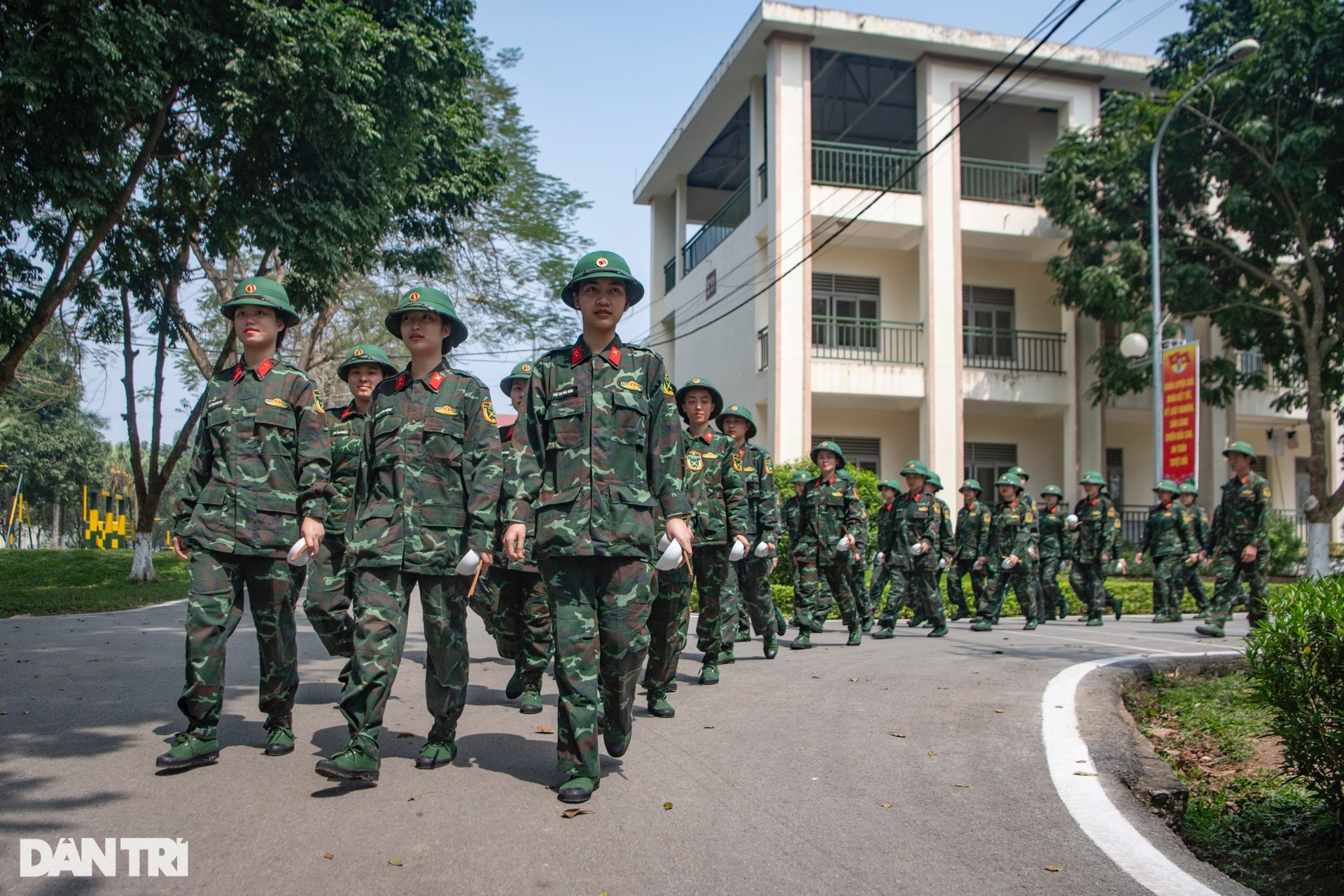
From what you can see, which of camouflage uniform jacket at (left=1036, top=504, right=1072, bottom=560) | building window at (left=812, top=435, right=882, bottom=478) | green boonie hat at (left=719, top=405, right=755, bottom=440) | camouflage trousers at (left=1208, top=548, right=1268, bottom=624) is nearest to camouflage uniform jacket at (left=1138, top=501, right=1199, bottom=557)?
camouflage uniform jacket at (left=1036, top=504, right=1072, bottom=560)

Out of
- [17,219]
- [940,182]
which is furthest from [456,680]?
[940,182]

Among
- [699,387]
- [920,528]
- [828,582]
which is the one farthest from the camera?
[920,528]

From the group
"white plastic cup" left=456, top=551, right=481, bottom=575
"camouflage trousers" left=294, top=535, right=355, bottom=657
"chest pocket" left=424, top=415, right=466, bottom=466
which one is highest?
"chest pocket" left=424, top=415, right=466, bottom=466

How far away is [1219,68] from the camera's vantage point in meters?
19.9

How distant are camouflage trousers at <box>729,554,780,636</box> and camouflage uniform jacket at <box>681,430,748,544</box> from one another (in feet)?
2.42

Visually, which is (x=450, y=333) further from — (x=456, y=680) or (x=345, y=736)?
(x=345, y=736)

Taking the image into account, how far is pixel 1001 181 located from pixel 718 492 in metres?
18.6

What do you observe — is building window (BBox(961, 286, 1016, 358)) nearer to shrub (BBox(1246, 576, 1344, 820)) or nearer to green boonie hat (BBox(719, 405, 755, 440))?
green boonie hat (BBox(719, 405, 755, 440))

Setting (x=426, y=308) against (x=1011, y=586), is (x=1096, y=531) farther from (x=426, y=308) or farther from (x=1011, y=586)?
(x=426, y=308)

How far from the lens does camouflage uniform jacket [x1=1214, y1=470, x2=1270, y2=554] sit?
10938 mm

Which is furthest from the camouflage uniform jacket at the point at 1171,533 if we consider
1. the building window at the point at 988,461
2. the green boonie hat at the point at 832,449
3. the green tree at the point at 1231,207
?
the building window at the point at 988,461

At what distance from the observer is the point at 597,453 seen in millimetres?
4551

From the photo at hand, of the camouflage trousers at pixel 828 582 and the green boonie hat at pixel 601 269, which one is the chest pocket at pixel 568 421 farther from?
the camouflage trousers at pixel 828 582

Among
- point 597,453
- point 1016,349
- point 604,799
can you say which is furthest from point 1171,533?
point 604,799
